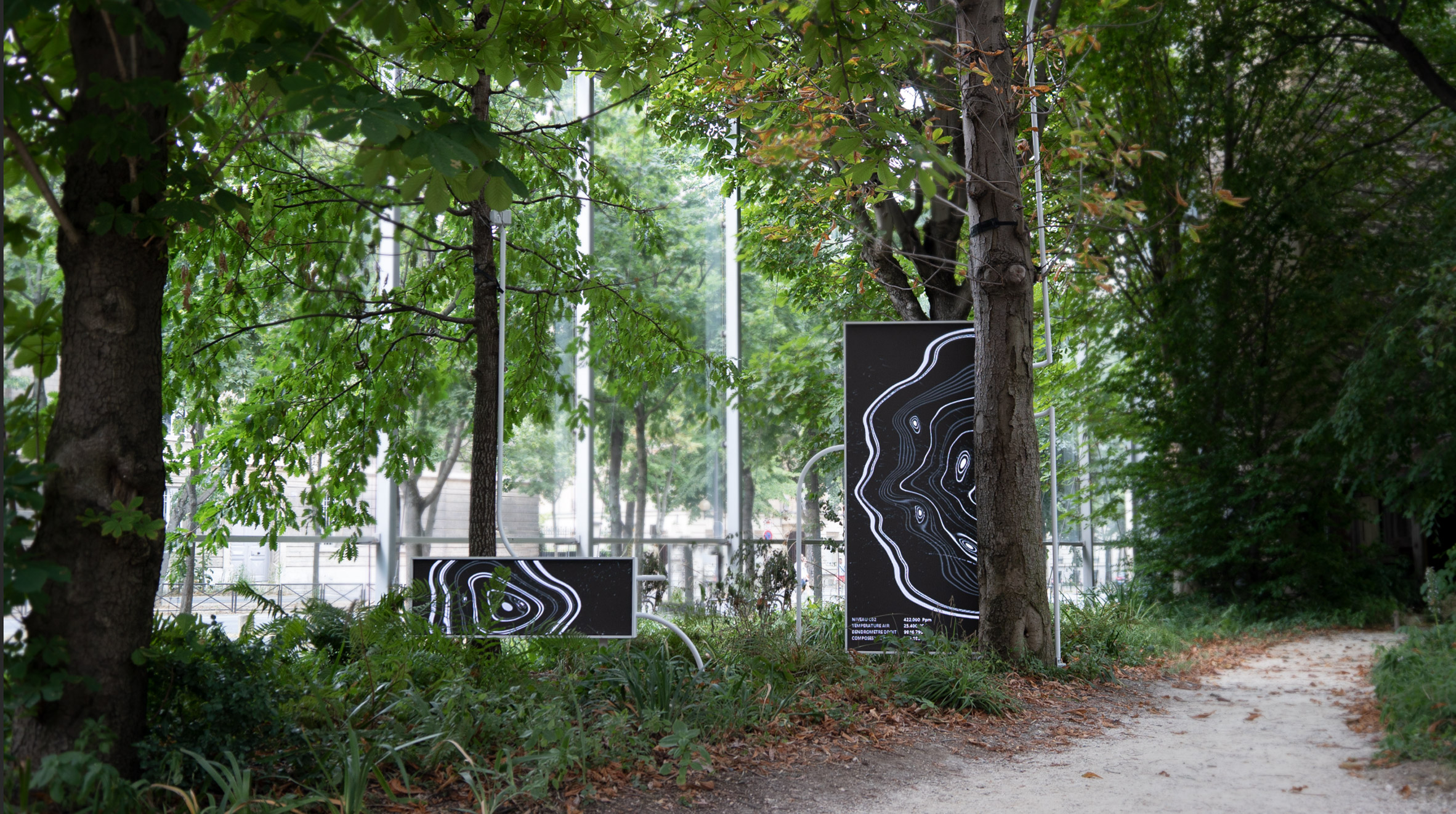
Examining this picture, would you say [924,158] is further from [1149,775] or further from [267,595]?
[267,595]

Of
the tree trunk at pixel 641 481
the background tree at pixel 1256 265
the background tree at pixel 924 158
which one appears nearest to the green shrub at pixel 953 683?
the background tree at pixel 924 158

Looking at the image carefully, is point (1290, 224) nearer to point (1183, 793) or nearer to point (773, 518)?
point (773, 518)

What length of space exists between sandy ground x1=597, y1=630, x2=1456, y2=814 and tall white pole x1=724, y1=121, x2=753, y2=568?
278 inches

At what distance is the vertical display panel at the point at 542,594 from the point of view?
539cm

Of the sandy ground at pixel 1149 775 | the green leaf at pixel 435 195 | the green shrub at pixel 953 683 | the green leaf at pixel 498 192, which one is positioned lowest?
the sandy ground at pixel 1149 775

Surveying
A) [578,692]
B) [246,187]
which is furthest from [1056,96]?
[246,187]

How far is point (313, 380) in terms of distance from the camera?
285 inches

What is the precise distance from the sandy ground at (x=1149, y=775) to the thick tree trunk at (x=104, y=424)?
1886mm

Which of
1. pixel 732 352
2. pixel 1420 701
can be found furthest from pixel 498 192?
pixel 732 352

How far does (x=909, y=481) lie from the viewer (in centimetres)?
698

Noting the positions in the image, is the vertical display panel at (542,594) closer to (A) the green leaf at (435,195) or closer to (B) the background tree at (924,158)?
(B) the background tree at (924,158)

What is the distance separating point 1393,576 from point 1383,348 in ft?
12.8

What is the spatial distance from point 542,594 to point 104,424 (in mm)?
2652

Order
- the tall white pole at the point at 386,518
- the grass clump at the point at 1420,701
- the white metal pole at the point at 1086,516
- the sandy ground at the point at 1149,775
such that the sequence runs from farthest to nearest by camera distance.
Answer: the white metal pole at the point at 1086,516 → the tall white pole at the point at 386,518 → the grass clump at the point at 1420,701 → the sandy ground at the point at 1149,775
